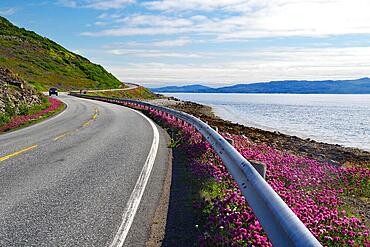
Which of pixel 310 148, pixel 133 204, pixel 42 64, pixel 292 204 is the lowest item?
pixel 310 148

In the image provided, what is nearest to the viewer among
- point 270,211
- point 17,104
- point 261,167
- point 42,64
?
point 270,211

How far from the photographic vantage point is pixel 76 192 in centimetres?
705

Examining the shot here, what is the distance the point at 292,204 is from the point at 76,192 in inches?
147

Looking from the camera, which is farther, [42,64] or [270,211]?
[42,64]

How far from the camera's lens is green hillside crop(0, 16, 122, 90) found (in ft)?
295

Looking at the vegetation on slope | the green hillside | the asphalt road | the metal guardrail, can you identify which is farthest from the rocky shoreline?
the green hillside

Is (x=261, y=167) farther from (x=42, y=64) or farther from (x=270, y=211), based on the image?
(x=42, y=64)

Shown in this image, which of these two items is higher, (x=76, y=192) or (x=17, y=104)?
(x=17, y=104)

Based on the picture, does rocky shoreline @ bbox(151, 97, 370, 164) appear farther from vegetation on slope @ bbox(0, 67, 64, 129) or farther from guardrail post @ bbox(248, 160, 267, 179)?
vegetation on slope @ bbox(0, 67, 64, 129)

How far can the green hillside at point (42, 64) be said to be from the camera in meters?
90.0

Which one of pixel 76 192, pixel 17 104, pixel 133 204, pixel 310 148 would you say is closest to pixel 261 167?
pixel 133 204

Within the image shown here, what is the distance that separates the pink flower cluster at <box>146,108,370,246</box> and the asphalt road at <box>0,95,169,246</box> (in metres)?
0.96

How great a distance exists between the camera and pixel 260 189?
14.3 feet

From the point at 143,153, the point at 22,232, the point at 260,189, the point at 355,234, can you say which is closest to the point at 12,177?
the point at 22,232
